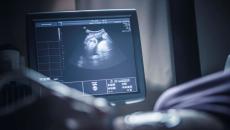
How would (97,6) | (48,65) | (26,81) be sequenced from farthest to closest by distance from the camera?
(97,6) < (48,65) < (26,81)

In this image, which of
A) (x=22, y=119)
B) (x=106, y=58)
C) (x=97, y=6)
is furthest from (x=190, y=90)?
(x=97, y=6)

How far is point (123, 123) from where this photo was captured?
56cm

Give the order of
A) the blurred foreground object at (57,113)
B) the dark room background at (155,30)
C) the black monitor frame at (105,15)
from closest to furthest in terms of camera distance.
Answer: the blurred foreground object at (57,113), the black monitor frame at (105,15), the dark room background at (155,30)

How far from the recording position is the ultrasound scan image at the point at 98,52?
1.16 meters

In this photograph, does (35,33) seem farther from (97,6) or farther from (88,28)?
(97,6)

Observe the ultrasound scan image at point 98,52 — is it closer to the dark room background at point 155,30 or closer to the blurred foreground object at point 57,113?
the dark room background at point 155,30

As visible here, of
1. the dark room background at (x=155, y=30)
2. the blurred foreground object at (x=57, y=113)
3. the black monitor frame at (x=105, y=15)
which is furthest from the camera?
the dark room background at (x=155, y=30)

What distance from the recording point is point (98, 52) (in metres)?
1.16

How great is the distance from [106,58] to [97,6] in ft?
0.85

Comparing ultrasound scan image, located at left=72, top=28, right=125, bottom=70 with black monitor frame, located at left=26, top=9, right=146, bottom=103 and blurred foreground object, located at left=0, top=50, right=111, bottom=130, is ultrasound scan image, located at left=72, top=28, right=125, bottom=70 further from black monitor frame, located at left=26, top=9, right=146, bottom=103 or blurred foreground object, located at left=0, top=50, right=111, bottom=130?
blurred foreground object, located at left=0, top=50, right=111, bottom=130

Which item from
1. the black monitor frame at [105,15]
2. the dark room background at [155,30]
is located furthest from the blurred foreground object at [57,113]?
the dark room background at [155,30]

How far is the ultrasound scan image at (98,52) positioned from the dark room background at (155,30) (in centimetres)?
21

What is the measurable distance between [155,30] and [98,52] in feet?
0.98

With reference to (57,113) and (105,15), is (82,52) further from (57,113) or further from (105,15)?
(57,113)
